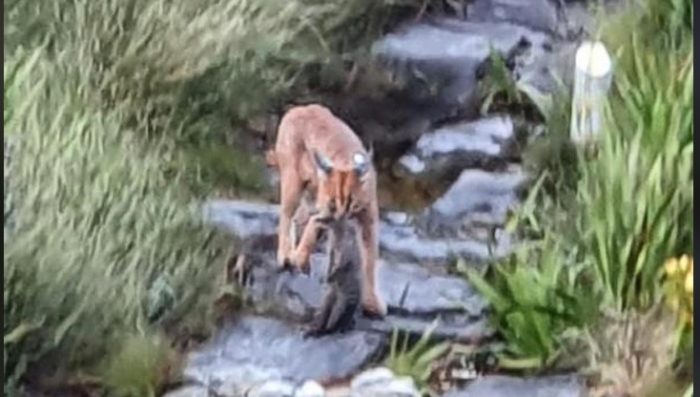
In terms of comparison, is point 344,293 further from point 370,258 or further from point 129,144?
point 129,144

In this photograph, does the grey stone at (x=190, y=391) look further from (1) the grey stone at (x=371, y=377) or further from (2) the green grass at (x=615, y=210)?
(2) the green grass at (x=615, y=210)

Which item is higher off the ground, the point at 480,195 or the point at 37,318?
the point at 480,195

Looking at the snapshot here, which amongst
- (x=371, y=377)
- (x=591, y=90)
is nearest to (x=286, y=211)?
(x=371, y=377)

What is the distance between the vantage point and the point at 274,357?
89cm

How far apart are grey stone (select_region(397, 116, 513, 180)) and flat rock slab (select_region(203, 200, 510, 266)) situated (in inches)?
1.7

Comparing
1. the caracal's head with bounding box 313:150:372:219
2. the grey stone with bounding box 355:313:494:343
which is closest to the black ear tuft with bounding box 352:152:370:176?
the caracal's head with bounding box 313:150:372:219

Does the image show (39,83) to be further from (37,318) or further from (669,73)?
(669,73)

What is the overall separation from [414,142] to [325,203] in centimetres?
8

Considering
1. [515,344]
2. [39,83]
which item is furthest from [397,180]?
[39,83]

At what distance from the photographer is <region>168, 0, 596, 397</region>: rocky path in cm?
89

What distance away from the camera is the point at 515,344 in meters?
0.88

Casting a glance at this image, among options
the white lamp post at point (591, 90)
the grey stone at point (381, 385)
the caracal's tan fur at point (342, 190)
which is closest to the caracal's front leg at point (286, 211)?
the caracal's tan fur at point (342, 190)

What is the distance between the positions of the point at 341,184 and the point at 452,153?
0.08m

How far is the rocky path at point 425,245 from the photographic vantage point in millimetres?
887
